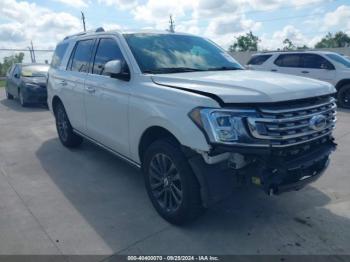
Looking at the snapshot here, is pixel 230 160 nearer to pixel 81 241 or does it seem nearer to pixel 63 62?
pixel 81 241

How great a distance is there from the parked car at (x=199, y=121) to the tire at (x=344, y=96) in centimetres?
734

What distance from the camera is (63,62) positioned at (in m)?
6.07

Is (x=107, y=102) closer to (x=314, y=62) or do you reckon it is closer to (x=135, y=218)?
(x=135, y=218)

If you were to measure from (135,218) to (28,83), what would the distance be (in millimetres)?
10030

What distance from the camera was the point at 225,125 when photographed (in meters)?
2.87

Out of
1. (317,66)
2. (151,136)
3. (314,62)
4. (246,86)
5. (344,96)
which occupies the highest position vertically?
(314,62)

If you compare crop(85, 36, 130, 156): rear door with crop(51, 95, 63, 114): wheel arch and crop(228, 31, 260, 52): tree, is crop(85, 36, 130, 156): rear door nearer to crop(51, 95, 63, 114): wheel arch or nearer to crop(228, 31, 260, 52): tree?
crop(51, 95, 63, 114): wheel arch

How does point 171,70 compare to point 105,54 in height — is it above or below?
below

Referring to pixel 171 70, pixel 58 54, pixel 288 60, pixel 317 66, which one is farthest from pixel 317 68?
pixel 171 70

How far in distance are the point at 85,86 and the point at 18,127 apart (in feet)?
15.0

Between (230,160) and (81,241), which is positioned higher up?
(230,160)

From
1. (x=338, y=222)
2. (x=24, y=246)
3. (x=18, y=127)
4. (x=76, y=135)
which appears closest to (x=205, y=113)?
(x=338, y=222)

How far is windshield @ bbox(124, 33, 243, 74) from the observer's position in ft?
13.1

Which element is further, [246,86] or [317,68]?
[317,68]
